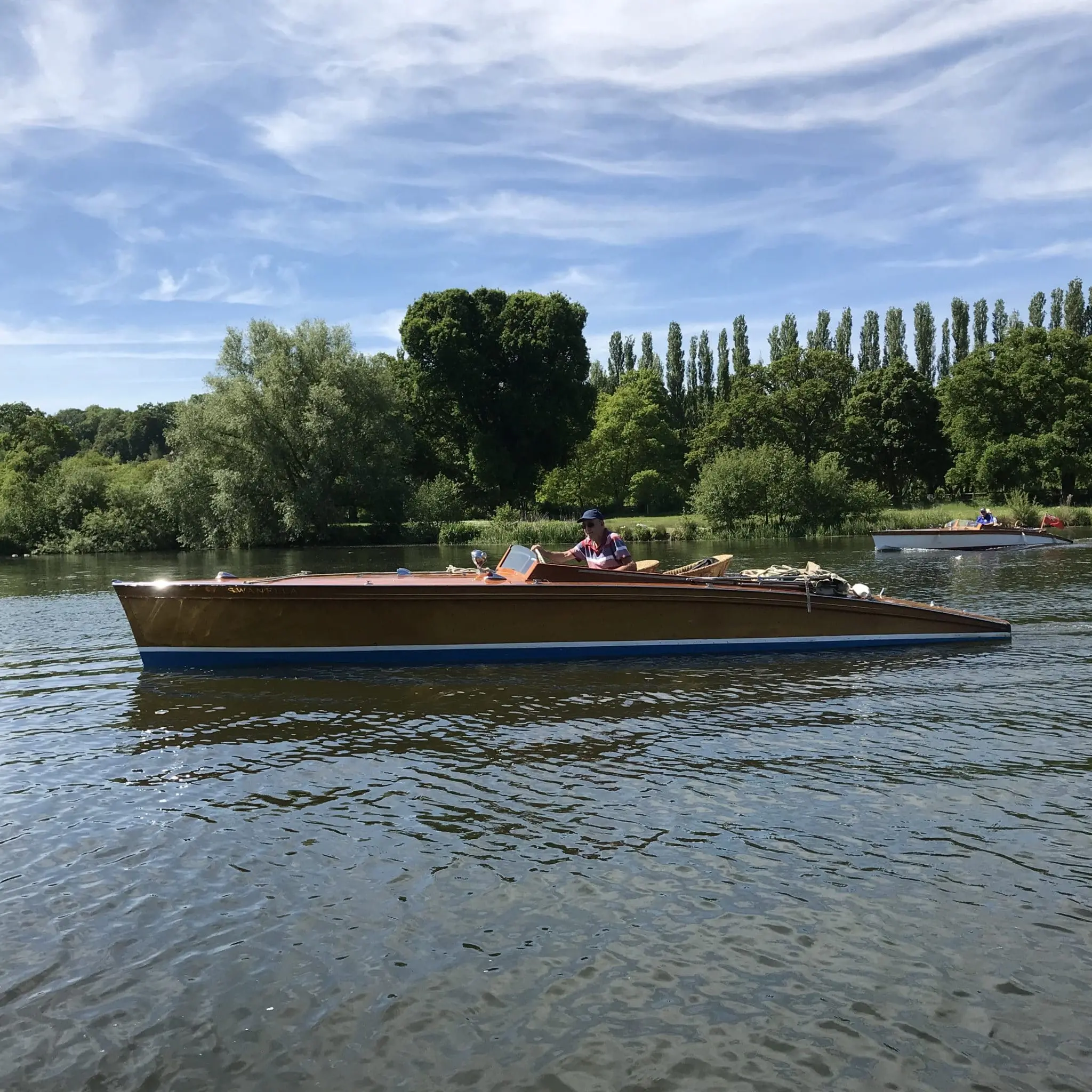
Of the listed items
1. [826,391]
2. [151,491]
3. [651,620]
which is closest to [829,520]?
[826,391]

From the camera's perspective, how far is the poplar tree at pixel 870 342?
101m

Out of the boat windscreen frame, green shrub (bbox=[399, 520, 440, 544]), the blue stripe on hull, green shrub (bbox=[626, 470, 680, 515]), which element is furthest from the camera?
A: green shrub (bbox=[626, 470, 680, 515])

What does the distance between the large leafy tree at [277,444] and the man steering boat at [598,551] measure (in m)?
40.1

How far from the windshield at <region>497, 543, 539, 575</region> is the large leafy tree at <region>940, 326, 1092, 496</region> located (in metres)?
57.8

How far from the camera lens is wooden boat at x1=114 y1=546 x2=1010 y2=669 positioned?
13.3m

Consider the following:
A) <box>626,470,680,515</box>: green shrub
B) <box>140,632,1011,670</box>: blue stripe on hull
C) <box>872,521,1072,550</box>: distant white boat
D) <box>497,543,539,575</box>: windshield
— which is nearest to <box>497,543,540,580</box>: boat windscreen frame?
<box>497,543,539,575</box>: windshield

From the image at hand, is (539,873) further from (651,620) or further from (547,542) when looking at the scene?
(547,542)

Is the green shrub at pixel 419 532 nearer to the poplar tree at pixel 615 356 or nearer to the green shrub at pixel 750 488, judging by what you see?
the green shrub at pixel 750 488

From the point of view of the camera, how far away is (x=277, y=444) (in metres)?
53.8

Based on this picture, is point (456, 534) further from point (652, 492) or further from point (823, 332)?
point (823, 332)

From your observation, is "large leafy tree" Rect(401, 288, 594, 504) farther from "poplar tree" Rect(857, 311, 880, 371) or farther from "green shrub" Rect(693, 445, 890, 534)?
"poplar tree" Rect(857, 311, 880, 371)

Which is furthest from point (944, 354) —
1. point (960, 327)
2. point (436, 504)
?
point (436, 504)

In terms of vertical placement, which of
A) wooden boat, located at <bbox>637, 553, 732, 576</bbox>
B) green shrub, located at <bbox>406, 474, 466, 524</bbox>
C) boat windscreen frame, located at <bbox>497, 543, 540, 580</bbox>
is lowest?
wooden boat, located at <bbox>637, 553, 732, 576</bbox>

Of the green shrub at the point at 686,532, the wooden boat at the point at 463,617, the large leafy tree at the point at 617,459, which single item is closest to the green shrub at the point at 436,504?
the green shrub at the point at 686,532
